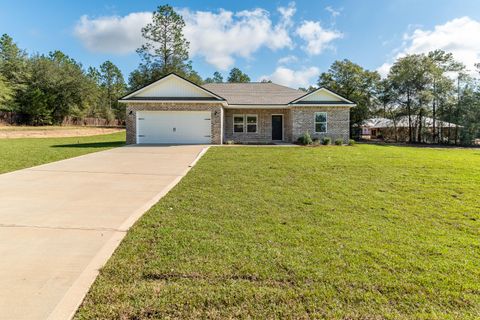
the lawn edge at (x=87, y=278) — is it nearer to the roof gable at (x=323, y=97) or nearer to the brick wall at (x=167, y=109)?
the brick wall at (x=167, y=109)

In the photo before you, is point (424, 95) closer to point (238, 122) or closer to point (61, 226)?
point (238, 122)

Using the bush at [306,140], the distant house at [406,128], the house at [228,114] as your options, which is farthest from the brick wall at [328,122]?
the distant house at [406,128]

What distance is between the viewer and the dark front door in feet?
69.9

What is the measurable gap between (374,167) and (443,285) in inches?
293

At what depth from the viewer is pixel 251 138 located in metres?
21.0

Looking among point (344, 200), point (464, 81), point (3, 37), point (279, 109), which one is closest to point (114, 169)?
point (344, 200)

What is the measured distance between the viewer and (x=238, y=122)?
69.2 feet

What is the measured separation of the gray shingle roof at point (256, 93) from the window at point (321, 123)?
261cm

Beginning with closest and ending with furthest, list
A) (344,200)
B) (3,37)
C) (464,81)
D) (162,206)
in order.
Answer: (162,206) → (344,200) → (464,81) → (3,37)

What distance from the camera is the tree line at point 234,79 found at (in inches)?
1087

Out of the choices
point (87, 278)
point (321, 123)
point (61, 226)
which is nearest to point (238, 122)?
point (321, 123)

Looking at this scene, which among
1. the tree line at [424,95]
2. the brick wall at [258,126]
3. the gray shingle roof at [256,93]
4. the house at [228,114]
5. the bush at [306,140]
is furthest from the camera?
the tree line at [424,95]

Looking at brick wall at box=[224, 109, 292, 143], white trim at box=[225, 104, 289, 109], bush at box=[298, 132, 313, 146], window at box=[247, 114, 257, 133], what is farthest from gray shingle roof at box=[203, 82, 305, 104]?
bush at box=[298, 132, 313, 146]

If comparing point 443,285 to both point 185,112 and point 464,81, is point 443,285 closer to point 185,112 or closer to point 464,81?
point 185,112
